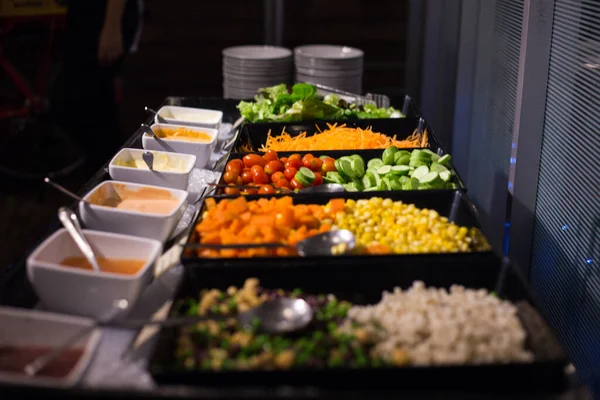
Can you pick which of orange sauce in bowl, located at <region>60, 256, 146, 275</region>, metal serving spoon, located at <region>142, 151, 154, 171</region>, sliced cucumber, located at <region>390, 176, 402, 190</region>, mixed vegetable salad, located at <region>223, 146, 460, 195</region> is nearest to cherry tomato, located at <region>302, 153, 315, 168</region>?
mixed vegetable salad, located at <region>223, 146, 460, 195</region>

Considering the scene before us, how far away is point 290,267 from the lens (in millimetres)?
1594

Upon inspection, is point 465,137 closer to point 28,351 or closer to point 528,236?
point 528,236

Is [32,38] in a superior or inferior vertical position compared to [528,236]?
superior

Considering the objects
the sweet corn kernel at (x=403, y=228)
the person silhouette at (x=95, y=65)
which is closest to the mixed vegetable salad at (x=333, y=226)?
the sweet corn kernel at (x=403, y=228)

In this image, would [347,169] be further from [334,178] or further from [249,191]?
[249,191]

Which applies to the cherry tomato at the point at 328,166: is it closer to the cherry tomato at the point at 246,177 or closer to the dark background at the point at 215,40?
the cherry tomato at the point at 246,177

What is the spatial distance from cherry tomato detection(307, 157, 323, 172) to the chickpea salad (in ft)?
2.93

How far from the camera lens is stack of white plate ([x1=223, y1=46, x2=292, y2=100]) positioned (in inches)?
146

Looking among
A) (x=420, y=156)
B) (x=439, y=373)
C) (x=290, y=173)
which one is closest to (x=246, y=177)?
(x=290, y=173)

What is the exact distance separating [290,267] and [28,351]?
1.98 feet

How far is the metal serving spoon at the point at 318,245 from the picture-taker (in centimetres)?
165

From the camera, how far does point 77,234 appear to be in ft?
5.44

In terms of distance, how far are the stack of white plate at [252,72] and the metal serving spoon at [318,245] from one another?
2.16 meters

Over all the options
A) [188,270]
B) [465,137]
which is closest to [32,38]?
[465,137]
